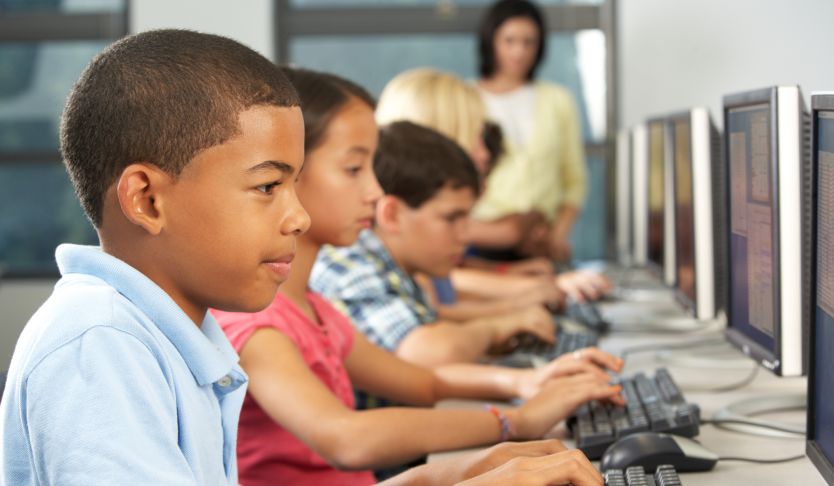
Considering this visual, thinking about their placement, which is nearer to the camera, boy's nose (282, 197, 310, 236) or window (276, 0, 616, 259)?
boy's nose (282, 197, 310, 236)

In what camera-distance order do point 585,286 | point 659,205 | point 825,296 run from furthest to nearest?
point 585,286
point 659,205
point 825,296

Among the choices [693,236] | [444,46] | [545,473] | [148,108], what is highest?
[444,46]

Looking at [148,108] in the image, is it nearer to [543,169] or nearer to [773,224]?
[773,224]

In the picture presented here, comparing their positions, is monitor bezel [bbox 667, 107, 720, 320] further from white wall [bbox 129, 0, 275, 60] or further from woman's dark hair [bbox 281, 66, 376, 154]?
white wall [bbox 129, 0, 275, 60]

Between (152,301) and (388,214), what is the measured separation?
118cm

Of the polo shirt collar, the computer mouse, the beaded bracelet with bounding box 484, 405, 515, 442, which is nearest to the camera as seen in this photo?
the polo shirt collar

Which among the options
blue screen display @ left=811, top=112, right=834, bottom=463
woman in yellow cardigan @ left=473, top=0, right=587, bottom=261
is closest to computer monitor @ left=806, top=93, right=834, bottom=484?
blue screen display @ left=811, top=112, right=834, bottom=463

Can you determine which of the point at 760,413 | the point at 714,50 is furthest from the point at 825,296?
the point at 714,50

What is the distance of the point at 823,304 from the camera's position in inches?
41.6

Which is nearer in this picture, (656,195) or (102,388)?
(102,388)

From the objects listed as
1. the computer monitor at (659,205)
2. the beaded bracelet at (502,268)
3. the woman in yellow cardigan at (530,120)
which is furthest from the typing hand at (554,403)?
the woman in yellow cardigan at (530,120)

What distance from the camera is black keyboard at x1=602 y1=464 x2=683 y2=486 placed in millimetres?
1061

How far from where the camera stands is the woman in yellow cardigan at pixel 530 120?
149 inches

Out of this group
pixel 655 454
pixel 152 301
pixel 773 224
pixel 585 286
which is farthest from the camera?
pixel 585 286
